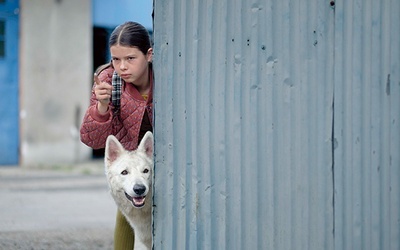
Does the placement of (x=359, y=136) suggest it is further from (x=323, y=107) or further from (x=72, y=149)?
(x=72, y=149)

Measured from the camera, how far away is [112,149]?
14.8ft

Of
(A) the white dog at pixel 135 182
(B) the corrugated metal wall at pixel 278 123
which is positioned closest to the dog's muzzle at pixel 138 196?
(A) the white dog at pixel 135 182

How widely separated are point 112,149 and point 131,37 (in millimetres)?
707

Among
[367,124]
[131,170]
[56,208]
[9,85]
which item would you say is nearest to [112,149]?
[131,170]

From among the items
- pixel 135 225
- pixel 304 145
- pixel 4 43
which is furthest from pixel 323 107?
pixel 4 43

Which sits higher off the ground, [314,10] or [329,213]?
[314,10]

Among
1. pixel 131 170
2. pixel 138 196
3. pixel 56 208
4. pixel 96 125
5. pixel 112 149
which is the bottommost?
pixel 56 208

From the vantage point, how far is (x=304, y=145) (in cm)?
413

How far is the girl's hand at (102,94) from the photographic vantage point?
4.11 m

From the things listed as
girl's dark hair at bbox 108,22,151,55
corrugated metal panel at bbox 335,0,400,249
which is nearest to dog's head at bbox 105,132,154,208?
girl's dark hair at bbox 108,22,151,55

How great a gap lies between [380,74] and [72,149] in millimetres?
11252

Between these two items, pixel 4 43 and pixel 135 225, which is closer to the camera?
pixel 135 225

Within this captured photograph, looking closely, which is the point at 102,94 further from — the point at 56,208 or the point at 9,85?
the point at 9,85

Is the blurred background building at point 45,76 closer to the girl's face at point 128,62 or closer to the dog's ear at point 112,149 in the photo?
the dog's ear at point 112,149
